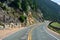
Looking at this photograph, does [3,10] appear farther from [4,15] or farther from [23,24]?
[23,24]

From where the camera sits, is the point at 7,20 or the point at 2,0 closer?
the point at 7,20

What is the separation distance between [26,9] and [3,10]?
4086 cm

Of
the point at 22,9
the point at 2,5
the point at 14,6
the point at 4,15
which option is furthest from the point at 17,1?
the point at 4,15

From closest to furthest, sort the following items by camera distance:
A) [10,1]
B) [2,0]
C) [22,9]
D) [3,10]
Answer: [3,10]
[2,0]
[10,1]
[22,9]

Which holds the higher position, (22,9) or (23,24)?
(22,9)

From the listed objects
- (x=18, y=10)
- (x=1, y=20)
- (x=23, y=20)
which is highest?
(x=18, y=10)

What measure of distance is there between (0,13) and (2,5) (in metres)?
11.4

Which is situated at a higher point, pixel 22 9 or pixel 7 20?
pixel 22 9

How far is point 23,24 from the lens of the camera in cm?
11419

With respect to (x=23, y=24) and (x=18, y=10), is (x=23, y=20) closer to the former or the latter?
(x=23, y=24)

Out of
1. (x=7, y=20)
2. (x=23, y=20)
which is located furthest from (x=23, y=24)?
(x=7, y=20)

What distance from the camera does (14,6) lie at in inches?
4815

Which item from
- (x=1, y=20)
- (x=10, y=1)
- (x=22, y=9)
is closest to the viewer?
(x=1, y=20)

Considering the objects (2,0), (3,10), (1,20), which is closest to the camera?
(1,20)
